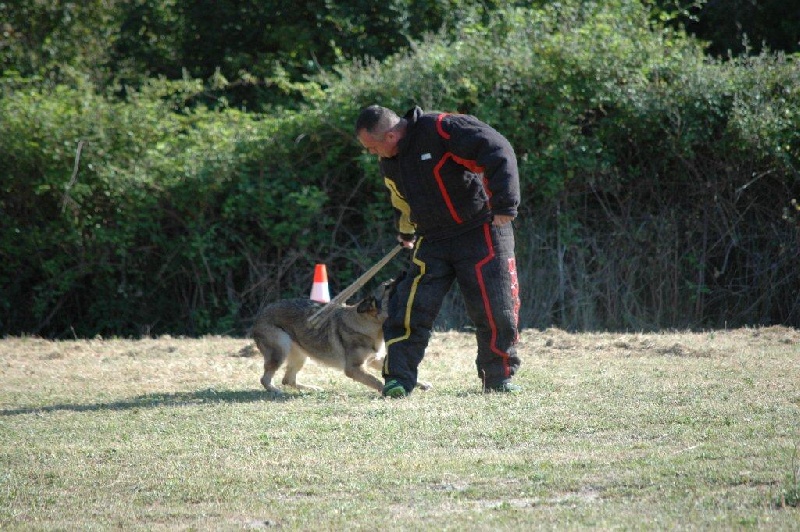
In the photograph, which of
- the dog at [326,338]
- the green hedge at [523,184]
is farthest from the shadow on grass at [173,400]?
the green hedge at [523,184]

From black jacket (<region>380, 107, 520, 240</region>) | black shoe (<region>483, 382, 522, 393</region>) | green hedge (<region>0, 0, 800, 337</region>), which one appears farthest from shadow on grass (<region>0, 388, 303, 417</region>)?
green hedge (<region>0, 0, 800, 337</region>)

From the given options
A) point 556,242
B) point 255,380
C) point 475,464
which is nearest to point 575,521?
point 475,464

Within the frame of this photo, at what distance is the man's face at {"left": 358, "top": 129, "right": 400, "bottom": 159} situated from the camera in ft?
24.2

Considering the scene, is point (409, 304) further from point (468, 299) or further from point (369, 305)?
point (369, 305)

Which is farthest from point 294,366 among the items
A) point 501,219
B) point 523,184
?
point 523,184

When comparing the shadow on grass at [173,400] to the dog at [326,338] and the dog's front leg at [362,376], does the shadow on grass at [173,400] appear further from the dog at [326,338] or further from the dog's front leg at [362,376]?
the dog's front leg at [362,376]

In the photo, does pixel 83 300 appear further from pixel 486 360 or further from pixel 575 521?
pixel 575 521

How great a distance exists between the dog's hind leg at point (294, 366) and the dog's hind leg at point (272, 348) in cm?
13

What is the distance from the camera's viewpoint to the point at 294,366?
352 inches

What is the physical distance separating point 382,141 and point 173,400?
9.04 ft

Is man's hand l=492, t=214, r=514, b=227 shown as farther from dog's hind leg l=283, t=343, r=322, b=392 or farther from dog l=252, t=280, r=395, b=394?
dog's hind leg l=283, t=343, r=322, b=392

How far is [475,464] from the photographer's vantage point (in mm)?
5496

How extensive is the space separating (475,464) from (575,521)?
1.15m

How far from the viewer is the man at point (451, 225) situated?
7254 millimetres
